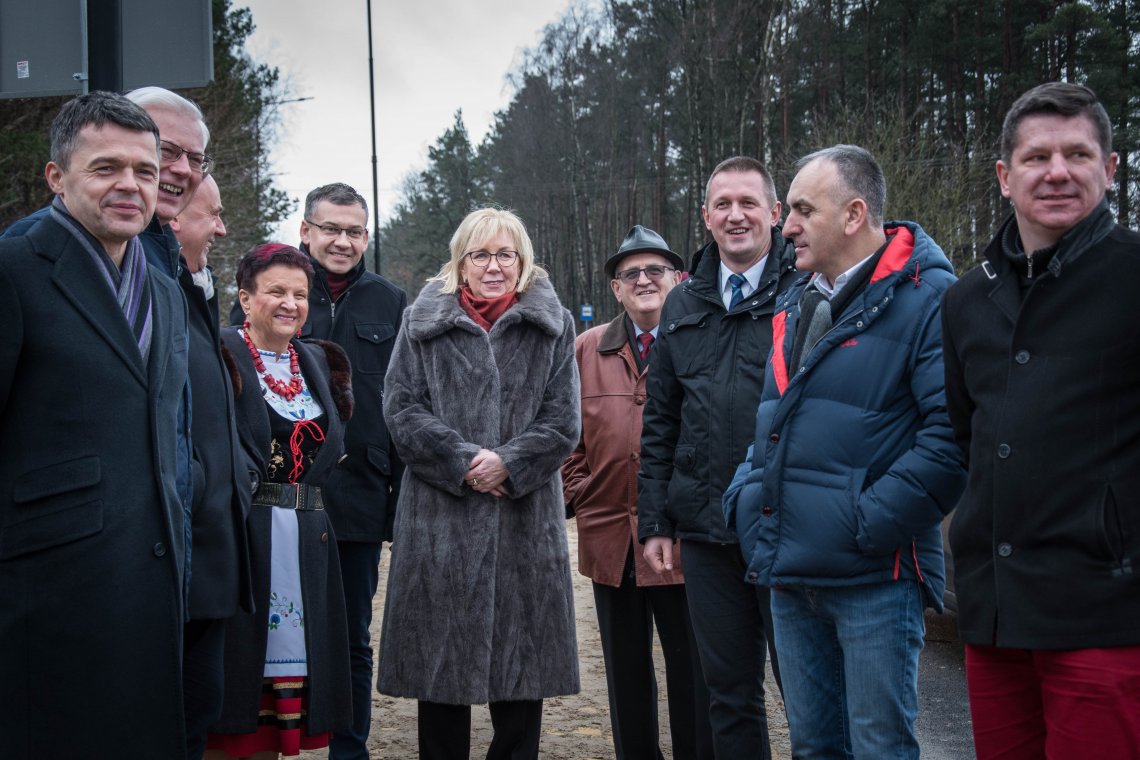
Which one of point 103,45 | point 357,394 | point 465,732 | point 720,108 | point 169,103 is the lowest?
point 465,732

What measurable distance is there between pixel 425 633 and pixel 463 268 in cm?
151

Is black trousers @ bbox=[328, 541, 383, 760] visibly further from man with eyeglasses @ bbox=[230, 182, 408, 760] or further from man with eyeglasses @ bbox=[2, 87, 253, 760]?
man with eyeglasses @ bbox=[2, 87, 253, 760]

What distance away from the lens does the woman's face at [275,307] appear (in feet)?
15.5

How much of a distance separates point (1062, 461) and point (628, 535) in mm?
2658

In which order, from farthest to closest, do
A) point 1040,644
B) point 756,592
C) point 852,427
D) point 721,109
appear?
point 721,109
point 756,592
point 852,427
point 1040,644

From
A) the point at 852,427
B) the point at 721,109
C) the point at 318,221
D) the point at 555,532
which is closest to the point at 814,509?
the point at 852,427

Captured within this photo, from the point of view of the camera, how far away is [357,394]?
5.61 metres

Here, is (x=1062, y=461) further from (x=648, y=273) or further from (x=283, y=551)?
(x=648, y=273)

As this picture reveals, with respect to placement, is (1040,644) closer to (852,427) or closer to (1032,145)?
(852,427)

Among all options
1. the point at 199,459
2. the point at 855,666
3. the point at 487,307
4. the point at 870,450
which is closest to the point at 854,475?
the point at 870,450

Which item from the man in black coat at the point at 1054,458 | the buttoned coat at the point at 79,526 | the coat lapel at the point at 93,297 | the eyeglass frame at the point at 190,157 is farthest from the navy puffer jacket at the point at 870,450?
the eyeglass frame at the point at 190,157

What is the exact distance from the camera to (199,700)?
11.8 feet

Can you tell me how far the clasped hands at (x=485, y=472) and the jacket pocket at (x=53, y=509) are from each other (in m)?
1.96

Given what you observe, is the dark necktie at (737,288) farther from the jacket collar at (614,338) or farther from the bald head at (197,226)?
the bald head at (197,226)
